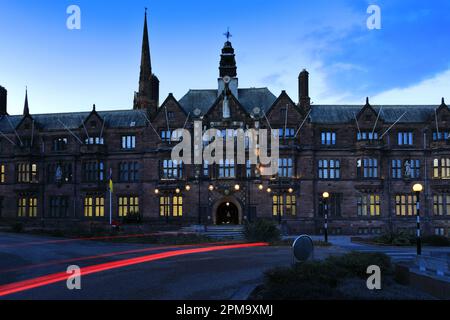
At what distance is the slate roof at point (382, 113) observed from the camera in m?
49.3

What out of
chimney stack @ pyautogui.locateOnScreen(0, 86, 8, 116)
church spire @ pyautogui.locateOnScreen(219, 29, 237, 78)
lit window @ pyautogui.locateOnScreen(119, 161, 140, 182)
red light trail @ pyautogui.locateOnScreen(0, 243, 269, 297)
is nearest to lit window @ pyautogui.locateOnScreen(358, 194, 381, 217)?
church spire @ pyautogui.locateOnScreen(219, 29, 237, 78)

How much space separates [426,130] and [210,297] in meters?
42.5

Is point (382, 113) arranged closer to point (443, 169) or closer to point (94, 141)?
point (443, 169)

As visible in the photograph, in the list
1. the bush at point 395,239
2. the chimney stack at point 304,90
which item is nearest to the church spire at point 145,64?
the chimney stack at point 304,90

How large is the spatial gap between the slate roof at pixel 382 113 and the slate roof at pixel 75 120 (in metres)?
20.9

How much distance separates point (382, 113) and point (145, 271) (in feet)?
132

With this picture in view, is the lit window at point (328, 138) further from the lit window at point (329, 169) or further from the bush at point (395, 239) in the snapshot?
the bush at point (395, 239)

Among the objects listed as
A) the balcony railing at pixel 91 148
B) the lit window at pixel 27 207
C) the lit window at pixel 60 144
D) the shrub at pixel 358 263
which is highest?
the lit window at pixel 60 144

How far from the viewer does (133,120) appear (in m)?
52.2

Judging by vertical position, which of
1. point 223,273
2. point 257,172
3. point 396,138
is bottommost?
point 223,273
